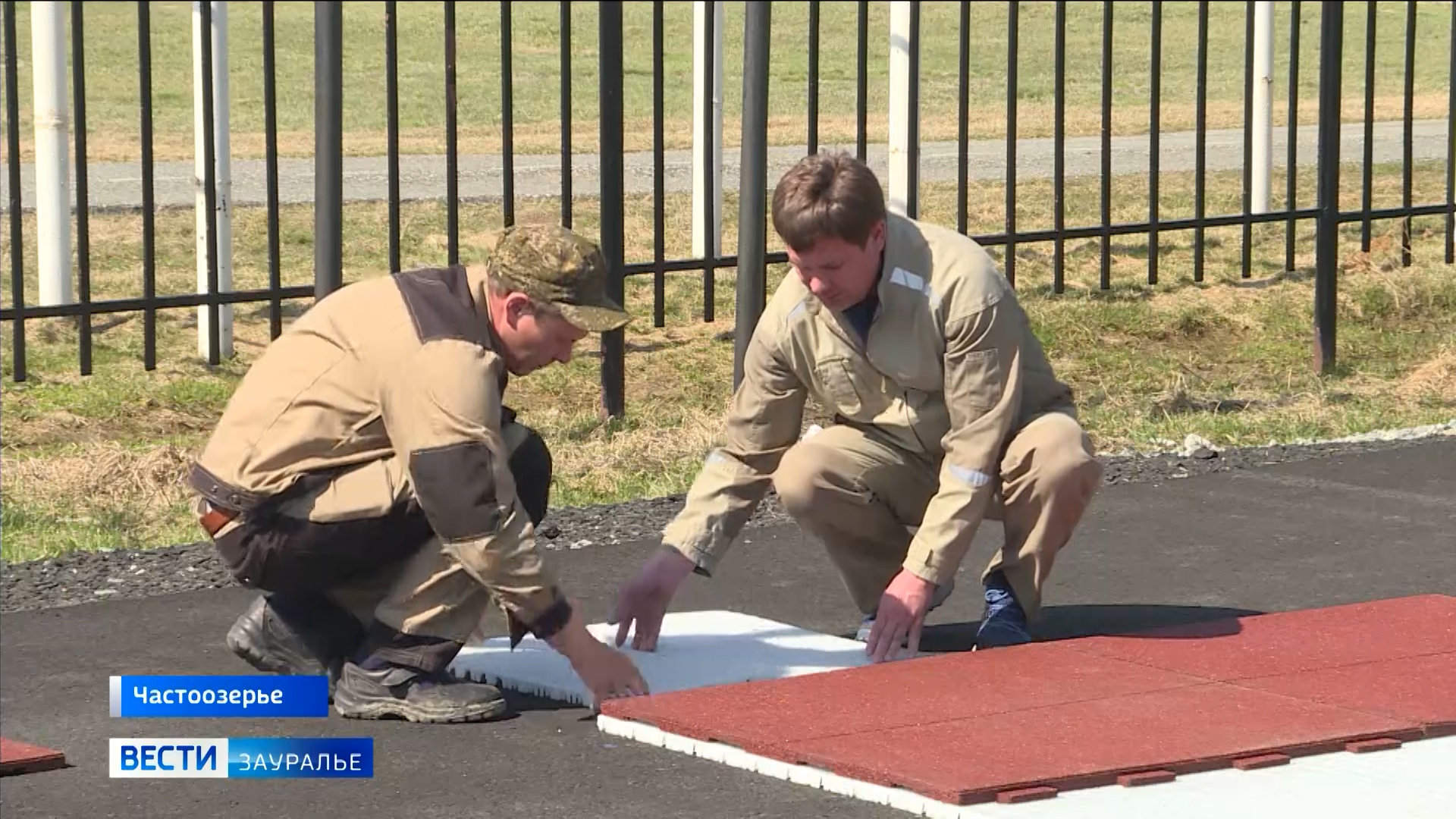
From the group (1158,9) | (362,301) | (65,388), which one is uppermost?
(1158,9)

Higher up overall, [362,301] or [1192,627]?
[362,301]

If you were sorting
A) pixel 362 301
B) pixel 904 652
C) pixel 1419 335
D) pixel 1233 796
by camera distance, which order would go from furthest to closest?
pixel 1419 335 < pixel 904 652 < pixel 362 301 < pixel 1233 796

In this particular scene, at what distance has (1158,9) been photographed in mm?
10219

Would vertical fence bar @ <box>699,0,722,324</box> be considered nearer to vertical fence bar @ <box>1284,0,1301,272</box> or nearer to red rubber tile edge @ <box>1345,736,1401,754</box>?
vertical fence bar @ <box>1284,0,1301,272</box>

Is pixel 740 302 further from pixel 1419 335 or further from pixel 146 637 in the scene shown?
pixel 1419 335

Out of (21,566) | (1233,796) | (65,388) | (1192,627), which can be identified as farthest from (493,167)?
(1233,796)

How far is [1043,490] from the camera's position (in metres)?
5.10

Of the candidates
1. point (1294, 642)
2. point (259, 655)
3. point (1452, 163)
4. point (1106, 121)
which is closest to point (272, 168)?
point (1106, 121)

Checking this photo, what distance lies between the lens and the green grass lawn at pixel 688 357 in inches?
317

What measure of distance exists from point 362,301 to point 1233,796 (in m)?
1.98

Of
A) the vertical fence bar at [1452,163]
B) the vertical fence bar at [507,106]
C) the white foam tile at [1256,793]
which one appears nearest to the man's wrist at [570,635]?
the white foam tile at [1256,793]

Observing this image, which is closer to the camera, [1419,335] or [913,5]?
[913,5]

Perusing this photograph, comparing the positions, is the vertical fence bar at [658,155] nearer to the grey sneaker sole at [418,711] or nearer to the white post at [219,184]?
the white post at [219,184]

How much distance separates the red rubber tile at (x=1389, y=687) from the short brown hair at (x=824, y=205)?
4.23ft
